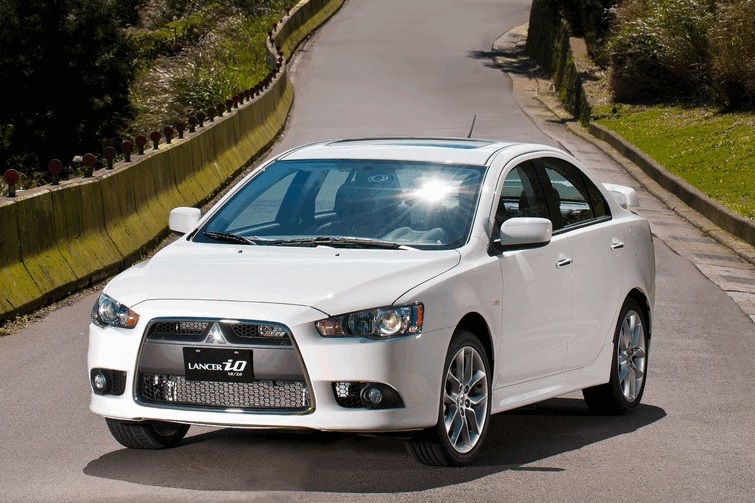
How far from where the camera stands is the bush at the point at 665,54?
36.2 metres

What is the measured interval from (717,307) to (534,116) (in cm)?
2551

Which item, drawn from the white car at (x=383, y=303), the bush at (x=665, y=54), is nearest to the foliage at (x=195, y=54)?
the bush at (x=665, y=54)

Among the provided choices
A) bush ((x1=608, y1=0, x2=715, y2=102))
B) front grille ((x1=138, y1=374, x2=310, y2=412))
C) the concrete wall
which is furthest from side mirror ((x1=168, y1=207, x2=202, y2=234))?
bush ((x1=608, y1=0, x2=715, y2=102))

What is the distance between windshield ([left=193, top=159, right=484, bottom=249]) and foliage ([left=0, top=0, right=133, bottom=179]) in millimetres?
40532

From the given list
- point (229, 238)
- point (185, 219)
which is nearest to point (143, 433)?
point (229, 238)

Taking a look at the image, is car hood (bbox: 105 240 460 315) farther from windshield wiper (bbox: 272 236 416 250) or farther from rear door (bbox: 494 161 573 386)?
rear door (bbox: 494 161 573 386)

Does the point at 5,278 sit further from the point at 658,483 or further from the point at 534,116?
the point at 534,116

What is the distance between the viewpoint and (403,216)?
8.39m

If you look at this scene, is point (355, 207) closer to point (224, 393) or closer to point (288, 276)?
point (288, 276)

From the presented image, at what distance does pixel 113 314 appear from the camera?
768 centimetres

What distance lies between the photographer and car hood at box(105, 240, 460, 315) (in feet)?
24.2

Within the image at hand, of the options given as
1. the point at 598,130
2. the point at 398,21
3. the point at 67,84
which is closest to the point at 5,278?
the point at 598,130

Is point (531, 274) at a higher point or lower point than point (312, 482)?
higher

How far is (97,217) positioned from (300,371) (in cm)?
877
